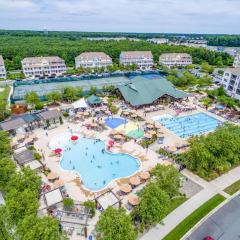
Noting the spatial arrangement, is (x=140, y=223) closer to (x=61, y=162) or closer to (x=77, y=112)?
(x=61, y=162)

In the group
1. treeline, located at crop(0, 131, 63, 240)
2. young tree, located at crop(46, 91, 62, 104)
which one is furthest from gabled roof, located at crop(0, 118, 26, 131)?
young tree, located at crop(46, 91, 62, 104)

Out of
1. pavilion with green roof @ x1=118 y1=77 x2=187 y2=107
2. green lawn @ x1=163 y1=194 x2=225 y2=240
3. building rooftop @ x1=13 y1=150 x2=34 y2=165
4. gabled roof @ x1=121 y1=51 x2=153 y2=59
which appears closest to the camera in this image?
green lawn @ x1=163 y1=194 x2=225 y2=240

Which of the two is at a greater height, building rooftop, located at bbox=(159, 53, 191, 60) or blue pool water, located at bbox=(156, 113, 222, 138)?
building rooftop, located at bbox=(159, 53, 191, 60)

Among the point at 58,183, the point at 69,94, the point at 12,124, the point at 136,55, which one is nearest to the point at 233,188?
the point at 58,183

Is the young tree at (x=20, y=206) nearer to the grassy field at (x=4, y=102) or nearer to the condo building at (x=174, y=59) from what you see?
the grassy field at (x=4, y=102)

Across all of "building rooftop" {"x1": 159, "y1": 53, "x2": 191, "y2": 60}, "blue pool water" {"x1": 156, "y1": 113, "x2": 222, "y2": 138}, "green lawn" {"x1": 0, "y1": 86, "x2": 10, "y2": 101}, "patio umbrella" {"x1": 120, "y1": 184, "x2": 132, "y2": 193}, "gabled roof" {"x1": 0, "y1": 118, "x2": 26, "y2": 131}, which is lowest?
"green lawn" {"x1": 0, "y1": 86, "x2": 10, "y2": 101}

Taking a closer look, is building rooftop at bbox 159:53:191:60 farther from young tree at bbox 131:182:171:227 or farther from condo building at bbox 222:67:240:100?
young tree at bbox 131:182:171:227

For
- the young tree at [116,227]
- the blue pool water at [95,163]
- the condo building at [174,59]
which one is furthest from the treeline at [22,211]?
the condo building at [174,59]

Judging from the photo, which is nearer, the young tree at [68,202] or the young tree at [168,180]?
the young tree at [68,202]
